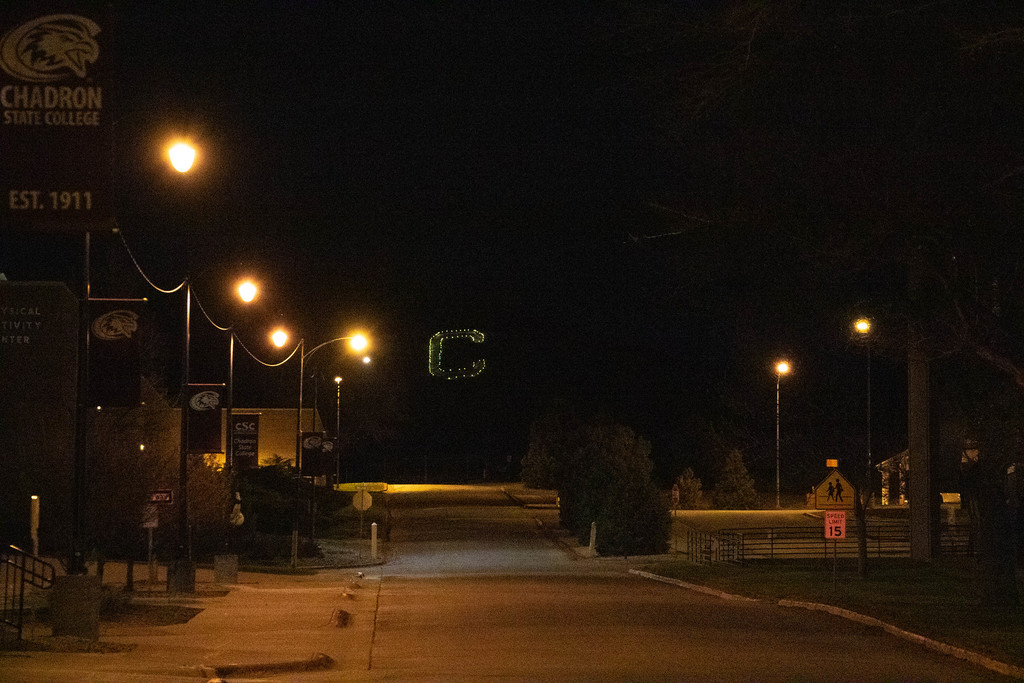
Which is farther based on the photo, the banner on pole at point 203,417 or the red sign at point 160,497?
the banner on pole at point 203,417

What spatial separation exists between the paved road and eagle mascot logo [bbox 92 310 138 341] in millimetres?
4156

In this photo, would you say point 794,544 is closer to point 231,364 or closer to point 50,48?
point 231,364

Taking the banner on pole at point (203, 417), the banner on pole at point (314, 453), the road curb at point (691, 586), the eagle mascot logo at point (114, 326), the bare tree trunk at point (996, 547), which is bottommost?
the road curb at point (691, 586)

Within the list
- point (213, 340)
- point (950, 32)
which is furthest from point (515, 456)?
point (950, 32)

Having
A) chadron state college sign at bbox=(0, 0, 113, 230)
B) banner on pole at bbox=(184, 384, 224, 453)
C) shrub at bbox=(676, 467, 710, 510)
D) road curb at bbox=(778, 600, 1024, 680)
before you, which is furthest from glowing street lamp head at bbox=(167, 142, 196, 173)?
shrub at bbox=(676, 467, 710, 510)

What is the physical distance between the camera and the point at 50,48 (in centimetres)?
1366

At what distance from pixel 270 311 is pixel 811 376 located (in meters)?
44.9

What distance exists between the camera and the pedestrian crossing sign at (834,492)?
31438 mm

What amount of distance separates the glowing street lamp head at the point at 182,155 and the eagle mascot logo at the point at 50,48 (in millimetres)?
3892

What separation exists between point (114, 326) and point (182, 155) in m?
2.62

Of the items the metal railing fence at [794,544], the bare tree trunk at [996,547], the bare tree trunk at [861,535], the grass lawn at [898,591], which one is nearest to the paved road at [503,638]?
the grass lawn at [898,591]

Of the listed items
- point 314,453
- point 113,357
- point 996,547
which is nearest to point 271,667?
point 113,357

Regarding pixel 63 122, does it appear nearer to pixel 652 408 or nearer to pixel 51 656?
pixel 51 656

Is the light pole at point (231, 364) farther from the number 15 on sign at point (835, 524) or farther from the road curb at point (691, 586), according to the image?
the number 15 on sign at point (835, 524)
